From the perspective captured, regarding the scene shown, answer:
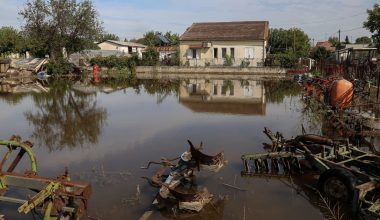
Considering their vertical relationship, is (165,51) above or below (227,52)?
above

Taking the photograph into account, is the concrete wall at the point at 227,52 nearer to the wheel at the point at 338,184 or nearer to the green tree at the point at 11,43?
the green tree at the point at 11,43

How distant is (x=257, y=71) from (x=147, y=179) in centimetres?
3293

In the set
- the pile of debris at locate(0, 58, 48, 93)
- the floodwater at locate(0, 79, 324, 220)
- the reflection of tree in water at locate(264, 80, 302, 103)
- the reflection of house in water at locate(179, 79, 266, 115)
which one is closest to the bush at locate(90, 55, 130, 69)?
the pile of debris at locate(0, 58, 48, 93)

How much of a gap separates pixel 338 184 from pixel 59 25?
3987 centimetres

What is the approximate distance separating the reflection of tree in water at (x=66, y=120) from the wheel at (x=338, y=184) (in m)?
7.01

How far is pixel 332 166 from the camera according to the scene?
23.9ft

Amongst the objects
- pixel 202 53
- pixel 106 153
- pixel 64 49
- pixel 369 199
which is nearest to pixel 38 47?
pixel 64 49

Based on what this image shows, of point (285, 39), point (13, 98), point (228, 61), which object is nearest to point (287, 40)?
point (285, 39)

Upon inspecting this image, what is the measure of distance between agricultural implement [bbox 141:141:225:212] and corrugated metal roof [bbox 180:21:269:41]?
35958mm

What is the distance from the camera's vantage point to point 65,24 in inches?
1636

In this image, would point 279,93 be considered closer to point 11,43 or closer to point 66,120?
point 66,120

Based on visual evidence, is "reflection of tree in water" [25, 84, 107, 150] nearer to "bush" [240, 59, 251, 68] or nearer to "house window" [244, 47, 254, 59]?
"bush" [240, 59, 251, 68]

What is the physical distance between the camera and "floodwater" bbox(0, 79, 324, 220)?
23.1 ft

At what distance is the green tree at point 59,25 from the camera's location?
41531 mm
